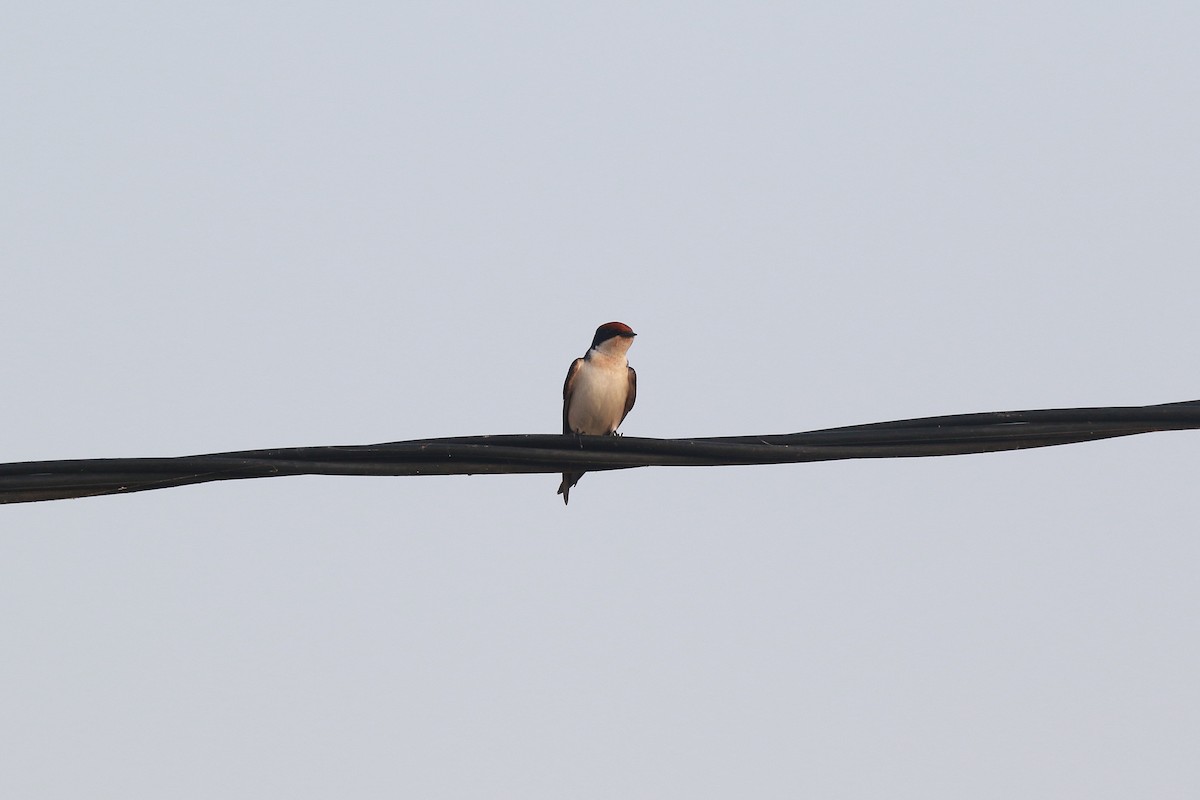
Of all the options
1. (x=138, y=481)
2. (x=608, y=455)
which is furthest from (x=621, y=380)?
(x=138, y=481)

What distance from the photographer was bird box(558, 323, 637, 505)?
996cm

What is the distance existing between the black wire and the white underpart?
15.8 feet

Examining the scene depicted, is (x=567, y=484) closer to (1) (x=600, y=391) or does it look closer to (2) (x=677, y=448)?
(1) (x=600, y=391)

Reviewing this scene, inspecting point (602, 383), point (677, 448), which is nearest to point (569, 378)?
point (602, 383)

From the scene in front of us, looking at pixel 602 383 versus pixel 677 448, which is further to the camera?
pixel 602 383

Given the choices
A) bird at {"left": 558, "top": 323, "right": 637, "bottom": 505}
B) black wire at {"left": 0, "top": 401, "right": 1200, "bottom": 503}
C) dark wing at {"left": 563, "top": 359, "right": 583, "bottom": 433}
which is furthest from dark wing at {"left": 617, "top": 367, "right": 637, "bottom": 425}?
black wire at {"left": 0, "top": 401, "right": 1200, "bottom": 503}

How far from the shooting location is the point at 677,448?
506 centimetres

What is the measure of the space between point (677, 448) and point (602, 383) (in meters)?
4.92

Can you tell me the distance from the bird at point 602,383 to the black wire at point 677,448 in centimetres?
480

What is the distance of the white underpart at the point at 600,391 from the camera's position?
393 inches

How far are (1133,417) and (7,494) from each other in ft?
12.4

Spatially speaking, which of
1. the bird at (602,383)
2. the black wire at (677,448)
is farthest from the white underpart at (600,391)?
the black wire at (677,448)

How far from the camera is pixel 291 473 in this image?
15.9ft

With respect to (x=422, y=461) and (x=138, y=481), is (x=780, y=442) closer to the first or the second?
(x=422, y=461)
